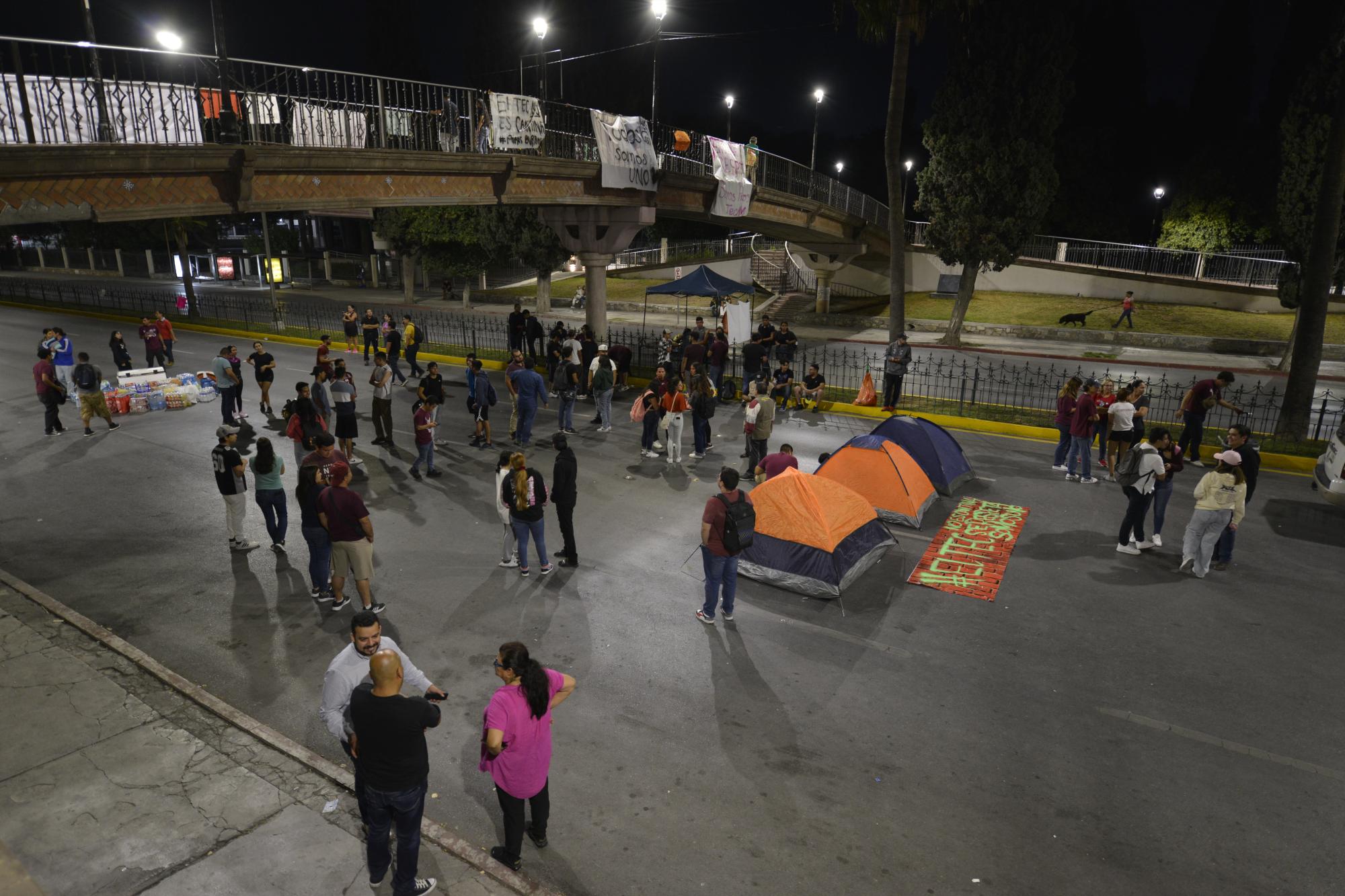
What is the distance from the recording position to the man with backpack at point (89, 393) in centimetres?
1523

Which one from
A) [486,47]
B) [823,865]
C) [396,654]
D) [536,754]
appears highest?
[486,47]

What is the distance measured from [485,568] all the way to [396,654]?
5.32 metres

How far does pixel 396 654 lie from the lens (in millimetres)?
4840

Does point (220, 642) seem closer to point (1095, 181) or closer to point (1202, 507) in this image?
point (1202, 507)

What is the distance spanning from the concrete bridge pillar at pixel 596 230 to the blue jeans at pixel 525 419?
8643 millimetres

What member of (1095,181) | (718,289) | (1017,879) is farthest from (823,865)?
(1095,181)

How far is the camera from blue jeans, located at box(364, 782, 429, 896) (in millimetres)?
4793

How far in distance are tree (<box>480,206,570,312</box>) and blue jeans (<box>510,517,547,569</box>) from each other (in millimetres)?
24797

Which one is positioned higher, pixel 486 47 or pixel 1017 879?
pixel 486 47

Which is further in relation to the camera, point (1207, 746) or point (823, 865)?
point (1207, 746)

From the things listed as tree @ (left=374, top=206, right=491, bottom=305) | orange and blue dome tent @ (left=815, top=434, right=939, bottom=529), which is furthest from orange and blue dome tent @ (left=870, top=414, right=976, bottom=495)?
tree @ (left=374, top=206, right=491, bottom=305)

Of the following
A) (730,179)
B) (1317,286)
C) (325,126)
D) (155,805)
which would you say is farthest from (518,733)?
(730,179)

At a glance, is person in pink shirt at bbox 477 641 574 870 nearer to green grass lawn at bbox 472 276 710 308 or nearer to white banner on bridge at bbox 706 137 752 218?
white banner on bridge at bbox 706 137 752 218

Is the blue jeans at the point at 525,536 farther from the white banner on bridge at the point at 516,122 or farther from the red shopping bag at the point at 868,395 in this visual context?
the red shopping bag at the point at 868,395
